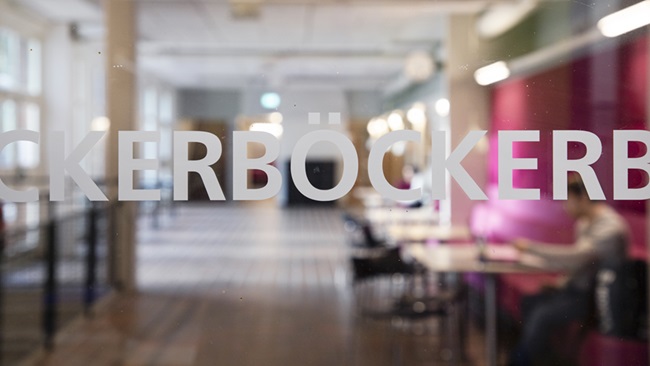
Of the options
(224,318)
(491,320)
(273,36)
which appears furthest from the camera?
(491,320)

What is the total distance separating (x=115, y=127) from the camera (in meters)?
1.96

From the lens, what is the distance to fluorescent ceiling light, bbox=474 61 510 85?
6.79 feet

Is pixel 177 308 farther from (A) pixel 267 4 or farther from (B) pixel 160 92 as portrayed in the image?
(A) pixel 267 4

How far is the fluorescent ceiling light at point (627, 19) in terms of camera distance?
208cm

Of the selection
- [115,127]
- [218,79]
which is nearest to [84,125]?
[115,127]

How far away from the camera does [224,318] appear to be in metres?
2.17

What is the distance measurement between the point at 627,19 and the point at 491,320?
5.45ft

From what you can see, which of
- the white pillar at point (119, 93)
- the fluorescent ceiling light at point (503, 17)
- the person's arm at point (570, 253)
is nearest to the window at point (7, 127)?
the white pillar at point (119, 93)

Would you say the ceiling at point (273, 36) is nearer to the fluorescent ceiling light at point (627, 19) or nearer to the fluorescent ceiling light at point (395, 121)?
the fluorescent ceiling light at point (395, 121)

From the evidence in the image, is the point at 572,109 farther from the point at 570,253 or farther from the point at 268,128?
the point at 268,128

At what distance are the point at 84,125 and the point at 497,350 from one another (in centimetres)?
216

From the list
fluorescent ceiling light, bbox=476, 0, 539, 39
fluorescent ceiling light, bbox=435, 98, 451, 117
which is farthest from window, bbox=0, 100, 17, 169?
fluorescent ceiling light, bbox=476, 0, 539, 39

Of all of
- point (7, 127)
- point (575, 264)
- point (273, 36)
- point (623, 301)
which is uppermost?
point (273, 36)

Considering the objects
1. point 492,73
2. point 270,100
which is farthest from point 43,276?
point 492,73
